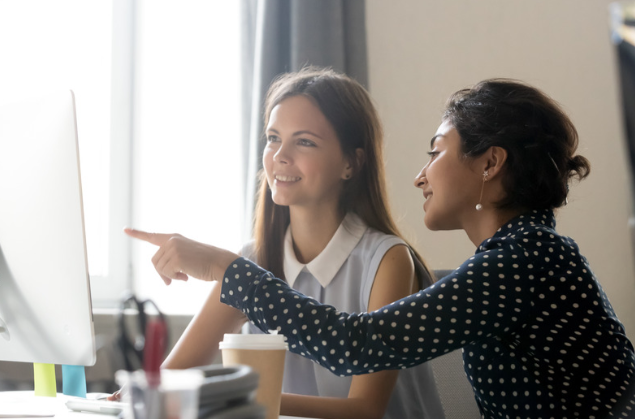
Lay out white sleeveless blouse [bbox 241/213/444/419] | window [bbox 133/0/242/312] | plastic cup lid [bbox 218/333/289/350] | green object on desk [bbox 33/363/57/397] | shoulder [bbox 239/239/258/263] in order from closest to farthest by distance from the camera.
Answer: plastic cup lid [bbox 218/333/289/350], green object on desk [bbox 33/363/57/397], white sleeveless blouse [bbox 241/213/444/419], shoulder [bbox 239/239/258/263], window [bbox 133/0/242/312]

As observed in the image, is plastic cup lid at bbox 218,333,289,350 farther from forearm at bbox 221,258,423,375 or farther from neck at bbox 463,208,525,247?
neck at bbox 463,208,525,247

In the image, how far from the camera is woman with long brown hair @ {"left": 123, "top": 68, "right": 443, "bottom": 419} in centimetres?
132

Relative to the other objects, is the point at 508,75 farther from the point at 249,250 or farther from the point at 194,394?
the point at 194,394

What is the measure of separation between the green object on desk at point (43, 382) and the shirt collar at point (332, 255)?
0.57m

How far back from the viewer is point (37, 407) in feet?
2.83

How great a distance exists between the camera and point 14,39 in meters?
2.04

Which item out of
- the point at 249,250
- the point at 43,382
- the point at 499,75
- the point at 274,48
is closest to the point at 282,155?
the point at 249,250

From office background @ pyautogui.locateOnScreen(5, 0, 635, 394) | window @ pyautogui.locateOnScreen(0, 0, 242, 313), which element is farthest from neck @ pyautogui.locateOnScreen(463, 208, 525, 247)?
window @ pyautogui.locateOnScreen(0, 0, 242, 313)

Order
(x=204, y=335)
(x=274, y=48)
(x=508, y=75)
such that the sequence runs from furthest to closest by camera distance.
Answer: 1. (x=508, y=75)
2. (x=274, y=48)
3. (x=204, y=335)

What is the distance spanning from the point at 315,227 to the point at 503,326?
67 centimetres

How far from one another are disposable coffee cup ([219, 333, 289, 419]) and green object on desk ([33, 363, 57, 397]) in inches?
19.2

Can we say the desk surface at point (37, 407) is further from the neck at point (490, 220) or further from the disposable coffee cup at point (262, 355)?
the neck at point (490, 220)

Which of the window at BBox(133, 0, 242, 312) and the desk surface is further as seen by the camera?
the window at BBox(133, 0, 242, 312)

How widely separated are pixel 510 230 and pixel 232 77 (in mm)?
1588
